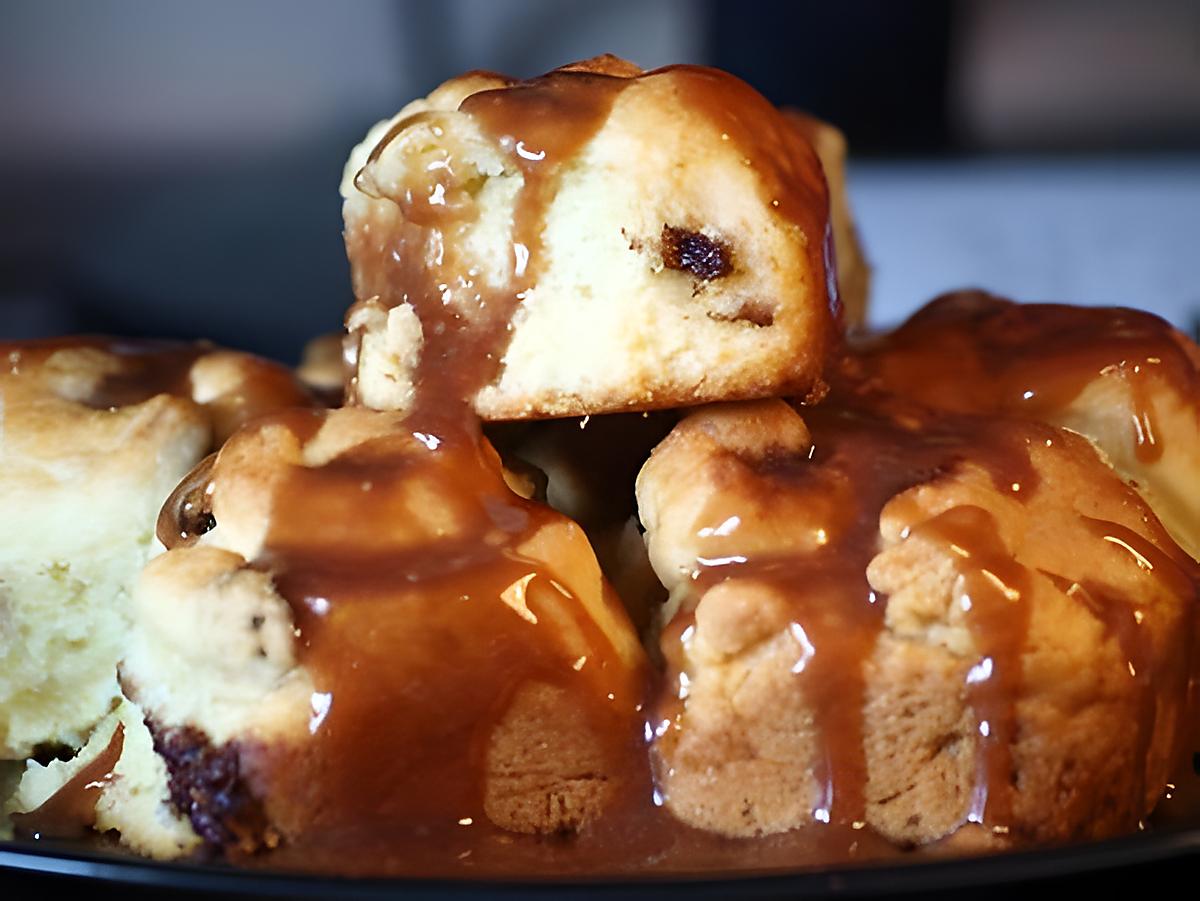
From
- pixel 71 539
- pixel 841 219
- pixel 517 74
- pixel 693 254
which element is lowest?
pixel 517 74

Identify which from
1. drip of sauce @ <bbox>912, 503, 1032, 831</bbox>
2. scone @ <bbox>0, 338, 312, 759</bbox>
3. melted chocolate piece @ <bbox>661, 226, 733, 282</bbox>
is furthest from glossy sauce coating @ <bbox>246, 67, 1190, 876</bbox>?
scone @ <bbox>0, 338, 312, 759</bbox>

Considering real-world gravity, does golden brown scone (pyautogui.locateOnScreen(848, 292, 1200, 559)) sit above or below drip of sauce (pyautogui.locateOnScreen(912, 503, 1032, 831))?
above

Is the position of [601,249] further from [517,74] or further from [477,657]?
[517,74]

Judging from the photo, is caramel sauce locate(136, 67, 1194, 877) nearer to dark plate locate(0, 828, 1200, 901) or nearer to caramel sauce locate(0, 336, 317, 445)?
dark plate locate(0, 828, 1200, 901)

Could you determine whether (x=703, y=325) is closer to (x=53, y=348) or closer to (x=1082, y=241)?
(x=53, y=348)

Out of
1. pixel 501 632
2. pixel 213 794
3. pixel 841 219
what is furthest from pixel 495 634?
pixel 841 219
